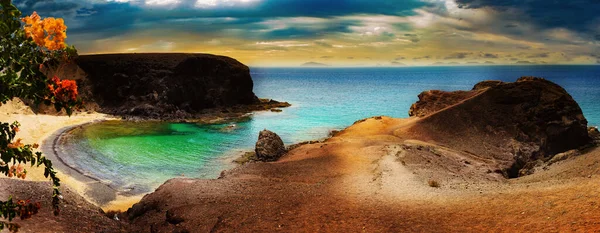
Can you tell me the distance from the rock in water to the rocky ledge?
2884cm

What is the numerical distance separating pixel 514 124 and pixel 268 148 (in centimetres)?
1902

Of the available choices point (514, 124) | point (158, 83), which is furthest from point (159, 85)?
point (514, 124)

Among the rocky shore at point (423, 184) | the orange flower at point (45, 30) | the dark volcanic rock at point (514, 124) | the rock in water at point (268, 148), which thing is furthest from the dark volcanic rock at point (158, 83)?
the orange flower at point (45, 30)

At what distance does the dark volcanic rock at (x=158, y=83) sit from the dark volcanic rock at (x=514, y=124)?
37.2 metres

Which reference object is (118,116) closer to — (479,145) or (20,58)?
(479,145)

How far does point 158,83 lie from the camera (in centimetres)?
6075

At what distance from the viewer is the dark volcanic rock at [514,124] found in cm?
2894

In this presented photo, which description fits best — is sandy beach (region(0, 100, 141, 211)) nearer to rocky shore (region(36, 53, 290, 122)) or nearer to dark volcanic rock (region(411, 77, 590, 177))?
rocky shore (region(36, 53, 290, 122))

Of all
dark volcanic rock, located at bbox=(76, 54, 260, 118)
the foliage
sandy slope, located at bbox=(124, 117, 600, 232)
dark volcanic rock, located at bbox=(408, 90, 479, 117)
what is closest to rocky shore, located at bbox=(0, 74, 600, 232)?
sandy slope, located at bbox=(124, 117, 600, 232)

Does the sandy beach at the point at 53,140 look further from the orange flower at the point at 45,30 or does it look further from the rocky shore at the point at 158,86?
the orange flower at the point at 45,30

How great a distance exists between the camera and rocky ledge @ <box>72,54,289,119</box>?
5841 centimetres

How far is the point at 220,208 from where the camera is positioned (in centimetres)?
1533

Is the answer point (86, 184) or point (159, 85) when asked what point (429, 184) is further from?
point (159, 85)

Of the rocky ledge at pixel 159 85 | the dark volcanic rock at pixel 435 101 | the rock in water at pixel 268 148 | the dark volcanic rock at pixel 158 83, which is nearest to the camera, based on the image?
the rock in water at pixel 268 148
